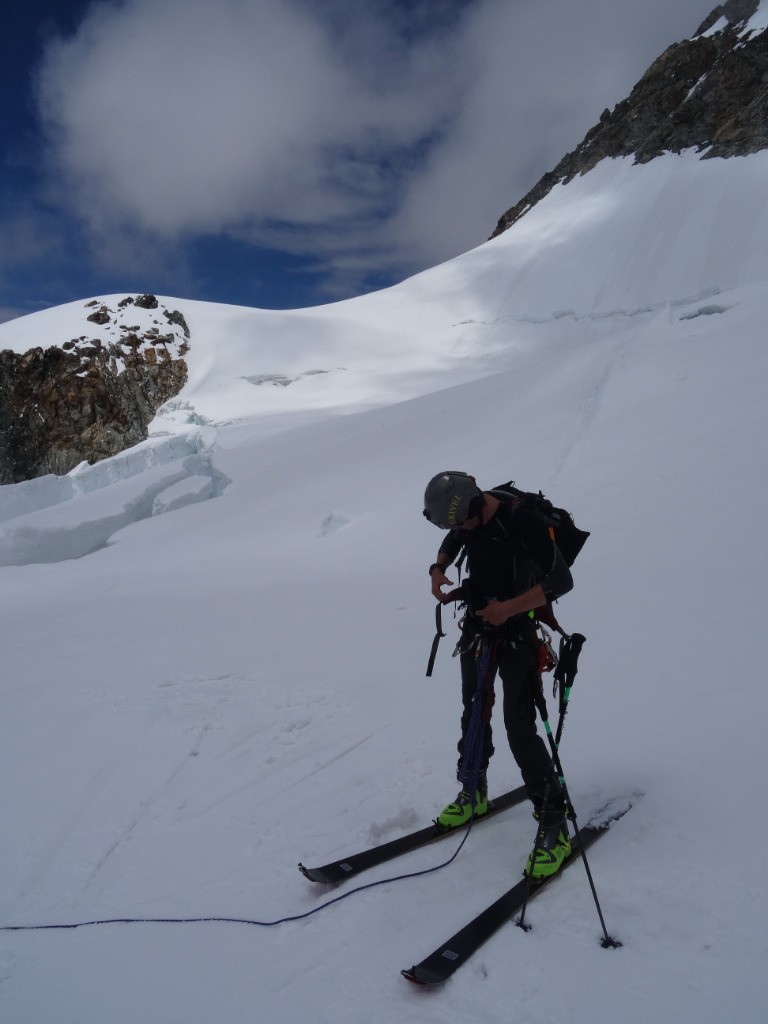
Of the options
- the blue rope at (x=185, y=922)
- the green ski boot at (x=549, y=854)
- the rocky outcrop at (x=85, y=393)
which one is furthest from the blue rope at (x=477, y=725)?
the rocky outcrop at (x=85, y=393)

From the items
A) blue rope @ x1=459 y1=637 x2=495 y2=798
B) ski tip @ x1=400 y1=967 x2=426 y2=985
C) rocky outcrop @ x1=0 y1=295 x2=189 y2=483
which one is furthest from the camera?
rocky outcrop @ x1=0 y1=295 x2=189 y2=483

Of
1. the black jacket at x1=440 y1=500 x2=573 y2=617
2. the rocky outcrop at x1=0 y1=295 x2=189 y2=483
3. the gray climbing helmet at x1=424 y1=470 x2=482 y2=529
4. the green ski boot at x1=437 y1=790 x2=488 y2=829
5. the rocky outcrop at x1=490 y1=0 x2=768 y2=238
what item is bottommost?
the green ski boot at x1=437 y1=790 x2=488 y2=829

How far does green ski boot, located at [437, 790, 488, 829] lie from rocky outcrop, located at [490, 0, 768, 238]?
56034mm

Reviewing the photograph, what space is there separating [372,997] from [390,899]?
539 millimetres

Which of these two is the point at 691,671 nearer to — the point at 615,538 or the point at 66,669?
the point at 615,538

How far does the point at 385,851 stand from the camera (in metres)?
3.00

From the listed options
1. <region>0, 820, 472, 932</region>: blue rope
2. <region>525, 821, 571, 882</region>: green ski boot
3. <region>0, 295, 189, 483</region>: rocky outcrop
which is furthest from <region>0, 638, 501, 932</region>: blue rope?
<region>0, 295, 189, 483</region>: rocky outcrop

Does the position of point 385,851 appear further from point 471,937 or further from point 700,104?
point 700,104

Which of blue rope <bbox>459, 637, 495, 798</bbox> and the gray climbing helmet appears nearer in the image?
the gray climbing helmet

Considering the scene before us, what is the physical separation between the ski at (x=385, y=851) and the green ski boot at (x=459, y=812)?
3 cm

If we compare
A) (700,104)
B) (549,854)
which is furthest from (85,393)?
(700,104)

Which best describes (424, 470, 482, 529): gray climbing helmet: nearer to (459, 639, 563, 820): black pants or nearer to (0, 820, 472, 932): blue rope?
(459, 639, 563, 820): black pants

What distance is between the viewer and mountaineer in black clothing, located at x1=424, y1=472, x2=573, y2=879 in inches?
107

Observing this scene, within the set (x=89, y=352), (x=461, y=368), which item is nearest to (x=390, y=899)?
(x=461, y=368)
